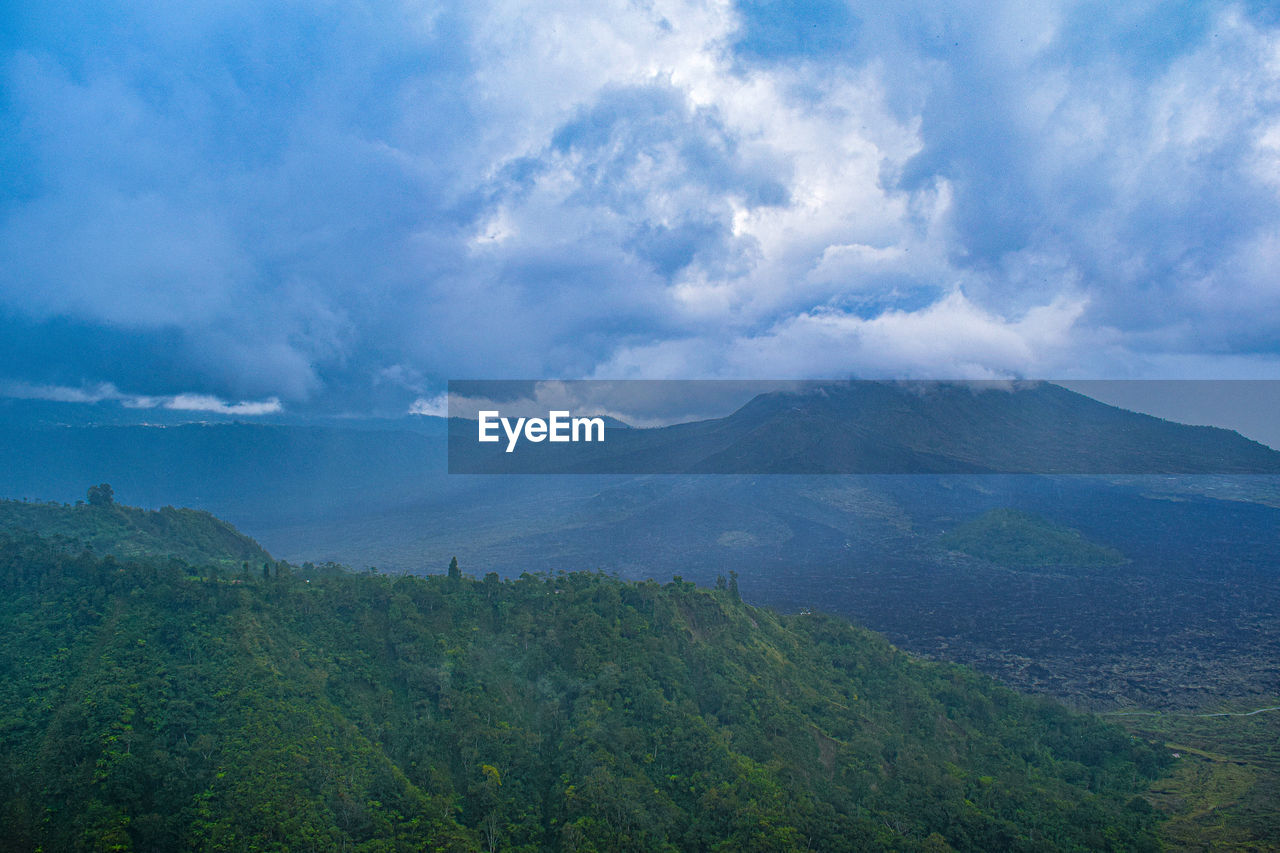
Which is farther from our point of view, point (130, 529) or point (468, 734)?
point (130, 529)

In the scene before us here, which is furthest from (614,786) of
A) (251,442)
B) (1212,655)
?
(251,442)

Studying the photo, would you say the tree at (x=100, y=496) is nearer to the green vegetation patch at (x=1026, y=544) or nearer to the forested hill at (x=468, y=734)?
the forested hill at (x=468, y=734)

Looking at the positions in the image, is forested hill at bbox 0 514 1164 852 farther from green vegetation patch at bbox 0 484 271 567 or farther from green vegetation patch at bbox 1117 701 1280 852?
green vegetation patch at bbox 0 484 271 567

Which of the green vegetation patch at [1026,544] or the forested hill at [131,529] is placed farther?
the green vegetation patch at [1026,544]

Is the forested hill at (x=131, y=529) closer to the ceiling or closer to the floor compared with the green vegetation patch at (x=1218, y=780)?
closer to the ceiling

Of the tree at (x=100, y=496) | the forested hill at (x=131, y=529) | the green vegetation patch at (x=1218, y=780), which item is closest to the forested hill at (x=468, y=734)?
the green vegetation patch at (x=1218, y=780)

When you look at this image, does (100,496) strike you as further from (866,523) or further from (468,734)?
(866,523)

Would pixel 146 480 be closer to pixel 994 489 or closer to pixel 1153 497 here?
pixel 994 489

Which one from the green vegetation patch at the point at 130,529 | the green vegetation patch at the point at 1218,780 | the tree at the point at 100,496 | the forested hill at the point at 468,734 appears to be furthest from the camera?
the tree at the point at 100,496

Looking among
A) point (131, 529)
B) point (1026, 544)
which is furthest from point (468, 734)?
point (1026, 544)
